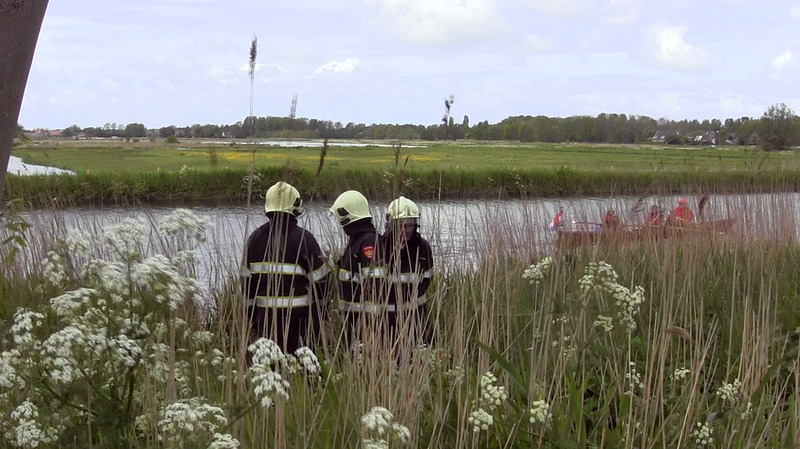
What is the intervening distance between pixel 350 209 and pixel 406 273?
2.31 ft

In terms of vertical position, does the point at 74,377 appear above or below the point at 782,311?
above

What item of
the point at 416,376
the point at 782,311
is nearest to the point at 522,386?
the point at 416,376

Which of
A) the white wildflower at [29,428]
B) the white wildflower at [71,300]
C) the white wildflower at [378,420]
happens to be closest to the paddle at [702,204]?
the white wildflower at [378,420]

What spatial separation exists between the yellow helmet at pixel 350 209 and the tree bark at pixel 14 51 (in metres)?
3.03

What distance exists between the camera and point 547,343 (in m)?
2.86

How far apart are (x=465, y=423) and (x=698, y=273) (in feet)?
9.79

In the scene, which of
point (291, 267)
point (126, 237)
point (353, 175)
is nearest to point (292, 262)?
point (291, 267)

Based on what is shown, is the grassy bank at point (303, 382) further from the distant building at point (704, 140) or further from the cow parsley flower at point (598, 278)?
the distant building at point (704, 140)

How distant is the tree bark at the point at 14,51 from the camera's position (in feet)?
5.88

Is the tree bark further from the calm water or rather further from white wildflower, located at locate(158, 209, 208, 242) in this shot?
the calm water

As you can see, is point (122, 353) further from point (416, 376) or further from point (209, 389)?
point (416, 376)

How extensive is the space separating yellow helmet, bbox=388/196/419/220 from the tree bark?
1670 mm

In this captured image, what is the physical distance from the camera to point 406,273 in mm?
4363

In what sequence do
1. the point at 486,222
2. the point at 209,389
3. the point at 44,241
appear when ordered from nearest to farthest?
1. the point at 209,389
2. the point at 44,241
3. the point at 486,222
